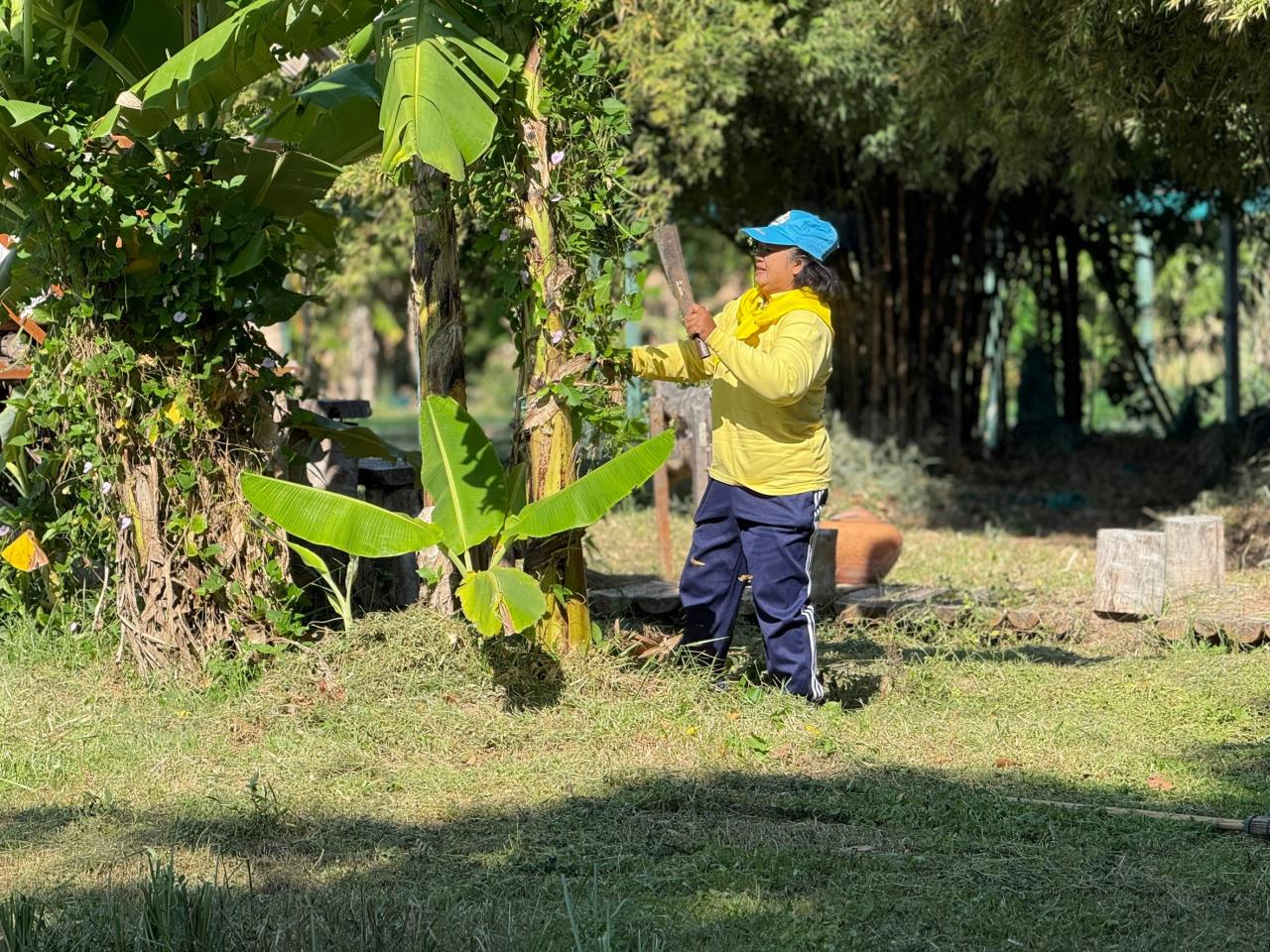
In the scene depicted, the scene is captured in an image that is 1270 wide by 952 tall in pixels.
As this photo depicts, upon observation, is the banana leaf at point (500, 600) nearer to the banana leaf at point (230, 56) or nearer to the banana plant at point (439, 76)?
the banana plant at point (439, 76)

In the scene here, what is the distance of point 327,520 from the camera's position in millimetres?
5723

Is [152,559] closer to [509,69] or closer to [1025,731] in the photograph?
[509,69]

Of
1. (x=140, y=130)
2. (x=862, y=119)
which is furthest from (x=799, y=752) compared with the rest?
(x=862, y=119)

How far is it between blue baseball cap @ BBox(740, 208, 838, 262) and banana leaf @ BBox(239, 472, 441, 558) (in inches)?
67.5

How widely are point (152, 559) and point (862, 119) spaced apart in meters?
7.88

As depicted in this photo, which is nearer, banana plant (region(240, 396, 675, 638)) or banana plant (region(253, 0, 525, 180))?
banana plant (region(253, 0, 525, 180))

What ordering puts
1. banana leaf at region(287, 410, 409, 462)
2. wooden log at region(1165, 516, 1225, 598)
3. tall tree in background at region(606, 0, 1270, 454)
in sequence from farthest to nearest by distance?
1. tall tree in background at region(606, 0, 1270, 454)
2. wooden log at region(1165, 516, 1225, 598)
3. banana leaf at region(287, 410, 409, 462)

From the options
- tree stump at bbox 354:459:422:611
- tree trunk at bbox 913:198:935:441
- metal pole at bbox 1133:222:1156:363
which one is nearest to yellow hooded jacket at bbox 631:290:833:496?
tree stump at bbox 354:459:422:611

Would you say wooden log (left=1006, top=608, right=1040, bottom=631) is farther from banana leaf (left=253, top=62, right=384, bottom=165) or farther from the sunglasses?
banana leaf (left=253, top=62, right=384, bottom=165)

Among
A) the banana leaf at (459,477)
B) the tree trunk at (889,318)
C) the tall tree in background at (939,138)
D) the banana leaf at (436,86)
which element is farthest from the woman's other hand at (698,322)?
the tree trunk at (889,318)

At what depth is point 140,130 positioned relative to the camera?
20.8 feet

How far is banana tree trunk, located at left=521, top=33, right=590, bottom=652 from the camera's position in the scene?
19.5ft

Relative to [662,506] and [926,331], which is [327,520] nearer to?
[662,506]

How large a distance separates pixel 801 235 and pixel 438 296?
4.76 ft
